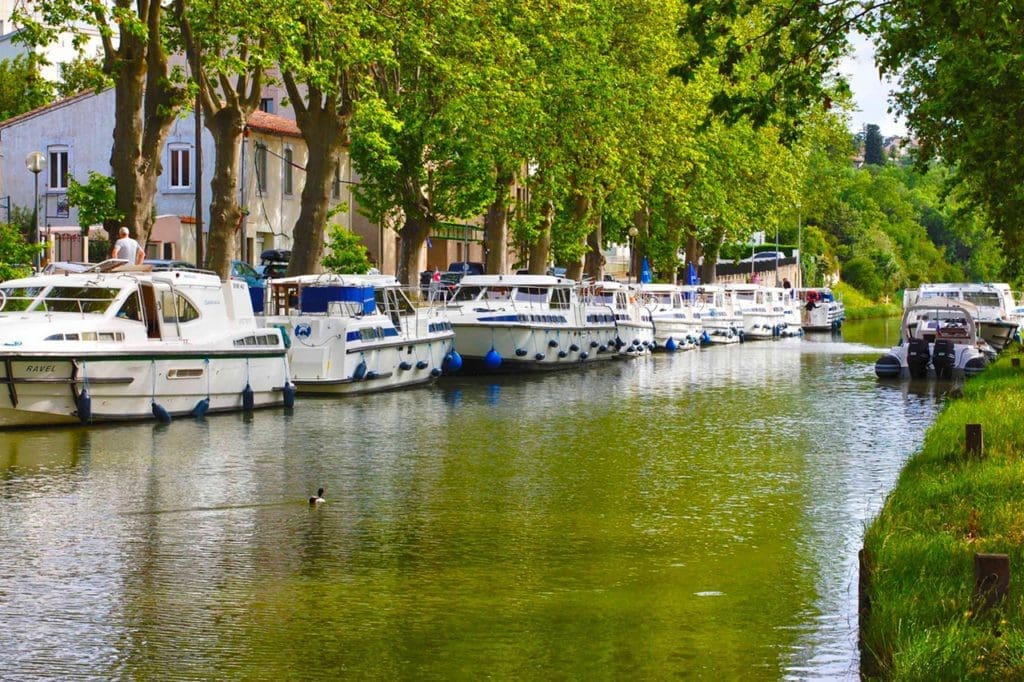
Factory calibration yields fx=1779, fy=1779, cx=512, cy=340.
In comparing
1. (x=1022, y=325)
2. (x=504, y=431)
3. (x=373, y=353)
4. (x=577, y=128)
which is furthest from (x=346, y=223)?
(x=504, y=431)

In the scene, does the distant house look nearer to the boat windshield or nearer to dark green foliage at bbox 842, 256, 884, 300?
the boat windshield

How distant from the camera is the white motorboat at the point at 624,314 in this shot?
54.3m

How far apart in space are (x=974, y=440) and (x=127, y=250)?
17411 millimetres

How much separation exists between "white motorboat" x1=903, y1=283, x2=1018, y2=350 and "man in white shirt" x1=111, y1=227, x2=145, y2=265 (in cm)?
2152

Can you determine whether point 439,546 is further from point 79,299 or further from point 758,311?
point 758,311

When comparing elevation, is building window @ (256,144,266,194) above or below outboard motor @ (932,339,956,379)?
above

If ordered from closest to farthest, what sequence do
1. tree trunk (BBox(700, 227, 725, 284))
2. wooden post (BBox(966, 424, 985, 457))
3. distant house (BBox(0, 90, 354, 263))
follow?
wooden post (BBox(966, 424, 985, 457))
distant house (BBox(0, 90, 354, 263))
tree trunk (BBox(700, 227, 725, 284))

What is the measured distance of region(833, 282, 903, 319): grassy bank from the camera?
371 feet

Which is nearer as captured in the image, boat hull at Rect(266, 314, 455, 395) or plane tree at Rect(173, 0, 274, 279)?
plane tree at Rect(173, 0, 274, 279)

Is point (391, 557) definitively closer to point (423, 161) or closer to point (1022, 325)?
point (423, 161)

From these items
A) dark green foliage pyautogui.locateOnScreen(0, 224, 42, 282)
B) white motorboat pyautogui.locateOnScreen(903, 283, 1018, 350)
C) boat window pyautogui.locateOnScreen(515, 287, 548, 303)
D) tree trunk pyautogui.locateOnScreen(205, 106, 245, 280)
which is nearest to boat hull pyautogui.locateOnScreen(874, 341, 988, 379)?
white motorboat pyautogui.locateOnScreen(903, 283, 1018, 350)

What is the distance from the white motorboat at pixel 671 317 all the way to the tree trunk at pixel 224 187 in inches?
977

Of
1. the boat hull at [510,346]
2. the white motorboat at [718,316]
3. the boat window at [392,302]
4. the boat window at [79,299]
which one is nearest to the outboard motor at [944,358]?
the boat hull at [510,346]

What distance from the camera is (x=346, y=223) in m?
75.4
